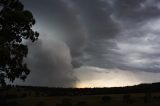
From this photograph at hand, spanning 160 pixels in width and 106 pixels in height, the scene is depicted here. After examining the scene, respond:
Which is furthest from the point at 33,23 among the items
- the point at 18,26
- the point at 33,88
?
the point at 33,88

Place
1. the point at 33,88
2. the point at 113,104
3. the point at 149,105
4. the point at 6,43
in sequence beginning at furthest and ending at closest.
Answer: the point at 33,88 < the point at 113,104 < the point at 149,105 < the point at 6,43

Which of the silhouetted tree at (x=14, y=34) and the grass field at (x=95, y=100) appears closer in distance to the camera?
the silhouetted tree at (x=14, y=34)

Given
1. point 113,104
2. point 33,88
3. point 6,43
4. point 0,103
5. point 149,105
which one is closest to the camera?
point 6,43

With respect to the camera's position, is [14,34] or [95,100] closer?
[14,34]

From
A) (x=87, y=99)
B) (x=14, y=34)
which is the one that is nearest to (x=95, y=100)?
(x=87, y=99)

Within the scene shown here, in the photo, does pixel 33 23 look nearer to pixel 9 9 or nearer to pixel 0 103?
pixel 9 9

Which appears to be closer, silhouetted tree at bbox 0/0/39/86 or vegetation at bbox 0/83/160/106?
silhouetted tree at bbox 0/0/39/86

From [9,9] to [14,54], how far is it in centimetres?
591

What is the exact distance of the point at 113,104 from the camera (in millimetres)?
78875

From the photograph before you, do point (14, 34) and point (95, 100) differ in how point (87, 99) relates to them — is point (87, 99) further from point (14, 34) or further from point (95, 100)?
point (14, 34)

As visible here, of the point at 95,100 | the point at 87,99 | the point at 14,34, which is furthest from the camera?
the point at 87,99

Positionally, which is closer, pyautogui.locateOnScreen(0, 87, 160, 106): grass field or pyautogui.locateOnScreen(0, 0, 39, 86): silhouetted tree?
pyautogui.locateOnScreen(0, 0, 39, 86): silhouetted tree

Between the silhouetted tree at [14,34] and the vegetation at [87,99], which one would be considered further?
the vegetation at [87,99]

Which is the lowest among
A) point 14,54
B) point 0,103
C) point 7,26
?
point 0,103
